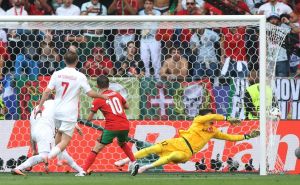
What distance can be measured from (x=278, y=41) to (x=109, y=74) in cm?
291

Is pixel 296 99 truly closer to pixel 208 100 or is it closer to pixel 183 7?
pixel 208 100

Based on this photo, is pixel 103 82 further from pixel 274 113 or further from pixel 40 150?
pixel 274 113

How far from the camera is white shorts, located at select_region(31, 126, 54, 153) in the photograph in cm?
1592

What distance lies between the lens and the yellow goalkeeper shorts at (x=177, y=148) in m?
16.0

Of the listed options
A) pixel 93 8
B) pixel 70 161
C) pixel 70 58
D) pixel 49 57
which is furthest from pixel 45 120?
pixel 93 8

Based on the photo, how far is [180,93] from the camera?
17438 mm

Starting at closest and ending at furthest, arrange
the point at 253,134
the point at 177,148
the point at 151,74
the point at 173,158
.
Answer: the point at 173,158 < the point at 177,148 < the point at 253,134 < the point at 151,74

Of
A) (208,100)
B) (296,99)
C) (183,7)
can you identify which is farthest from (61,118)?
(183,7)

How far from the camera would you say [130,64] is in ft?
58.1

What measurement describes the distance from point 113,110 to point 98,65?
1.91 meters

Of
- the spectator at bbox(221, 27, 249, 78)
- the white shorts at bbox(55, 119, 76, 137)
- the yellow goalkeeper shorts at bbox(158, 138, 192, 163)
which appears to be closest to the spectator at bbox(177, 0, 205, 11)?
the spectator at bbox(221, 27, 249, 78)

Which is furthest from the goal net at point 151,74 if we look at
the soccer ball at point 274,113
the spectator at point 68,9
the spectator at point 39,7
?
the spectator at point 39,7

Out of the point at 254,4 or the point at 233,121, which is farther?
the point at 254,4

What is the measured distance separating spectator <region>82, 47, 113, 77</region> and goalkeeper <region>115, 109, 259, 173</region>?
205 centimetres
